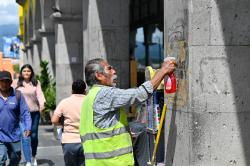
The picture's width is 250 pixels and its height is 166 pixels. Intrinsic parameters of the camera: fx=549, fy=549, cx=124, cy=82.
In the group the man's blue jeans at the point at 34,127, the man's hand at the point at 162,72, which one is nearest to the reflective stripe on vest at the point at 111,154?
the man's hand at the point at 162,72

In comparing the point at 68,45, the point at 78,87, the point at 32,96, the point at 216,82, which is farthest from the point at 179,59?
the point at 68,45

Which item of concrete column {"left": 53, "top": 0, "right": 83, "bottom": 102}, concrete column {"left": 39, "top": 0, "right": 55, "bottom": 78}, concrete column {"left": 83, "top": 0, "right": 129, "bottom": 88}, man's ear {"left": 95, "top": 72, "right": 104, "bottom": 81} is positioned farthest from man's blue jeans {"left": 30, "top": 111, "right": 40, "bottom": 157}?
concrete column {"left": 39, "top": 0, "right": 55, "bottom": 78}

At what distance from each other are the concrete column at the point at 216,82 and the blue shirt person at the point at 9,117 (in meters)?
3.26

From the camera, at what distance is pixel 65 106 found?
23.6 feet

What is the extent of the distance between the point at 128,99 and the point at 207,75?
877mm

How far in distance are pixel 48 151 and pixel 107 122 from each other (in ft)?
26.8

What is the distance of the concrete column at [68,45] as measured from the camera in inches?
551

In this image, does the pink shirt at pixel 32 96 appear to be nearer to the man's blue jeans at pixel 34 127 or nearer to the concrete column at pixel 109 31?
the man's blue jeans at pixel 34 127

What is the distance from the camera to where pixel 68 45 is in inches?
567

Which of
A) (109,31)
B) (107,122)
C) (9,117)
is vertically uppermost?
(109,31)

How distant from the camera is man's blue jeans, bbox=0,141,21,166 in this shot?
737 cm

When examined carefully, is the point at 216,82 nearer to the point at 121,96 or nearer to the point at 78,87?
the point at 121,96

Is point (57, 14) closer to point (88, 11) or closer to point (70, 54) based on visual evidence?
point (70, 54)

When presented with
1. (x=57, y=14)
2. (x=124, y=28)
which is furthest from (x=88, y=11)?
(x=57, y=14)
